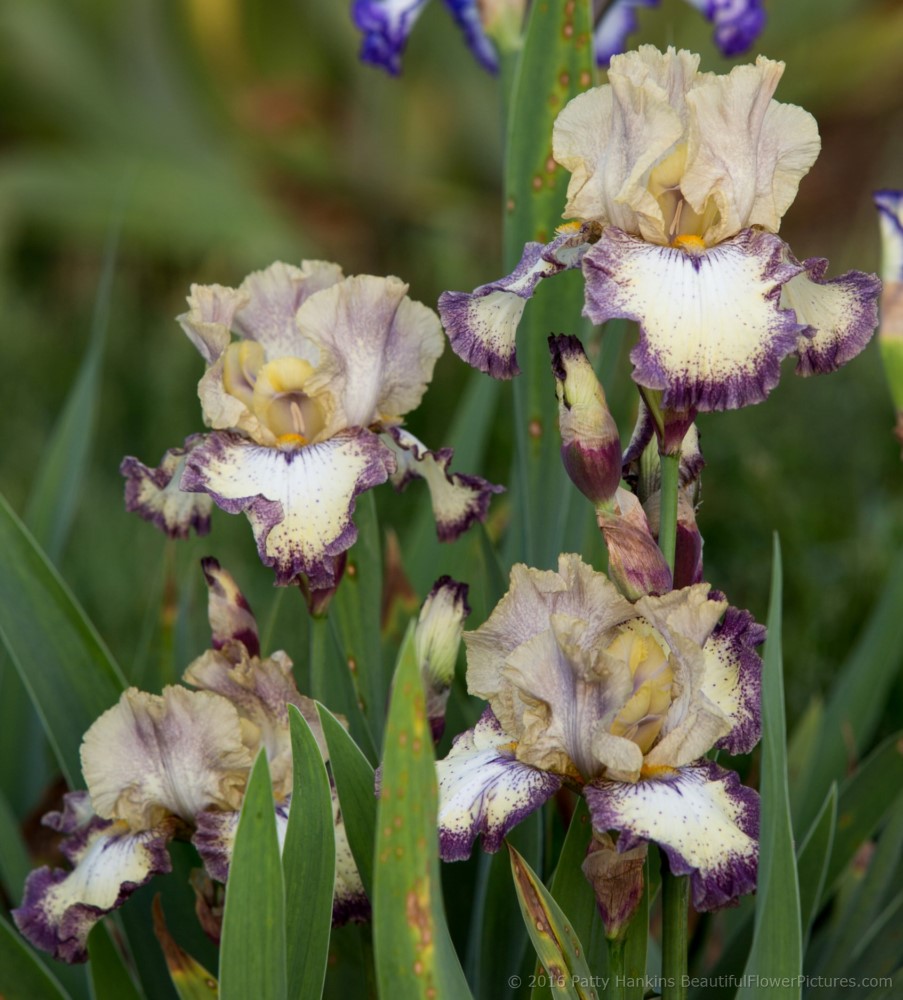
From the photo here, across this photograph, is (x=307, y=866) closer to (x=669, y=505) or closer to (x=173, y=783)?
(x=173, y=783)

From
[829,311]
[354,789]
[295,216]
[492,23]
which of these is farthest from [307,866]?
[295,216]

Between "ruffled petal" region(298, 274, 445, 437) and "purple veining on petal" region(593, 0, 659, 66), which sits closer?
"ruffled petal" region(298, 274, 445, 437)

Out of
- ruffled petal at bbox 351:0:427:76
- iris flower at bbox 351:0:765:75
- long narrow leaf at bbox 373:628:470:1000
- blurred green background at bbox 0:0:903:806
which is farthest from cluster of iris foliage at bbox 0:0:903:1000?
blurred green background at bbox 0:0:903:806

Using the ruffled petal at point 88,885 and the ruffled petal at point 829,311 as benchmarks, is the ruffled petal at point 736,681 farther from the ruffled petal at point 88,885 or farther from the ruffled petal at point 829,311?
the ruffled petal at point 88,885

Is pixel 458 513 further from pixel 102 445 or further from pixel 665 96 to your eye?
pixel 102 445

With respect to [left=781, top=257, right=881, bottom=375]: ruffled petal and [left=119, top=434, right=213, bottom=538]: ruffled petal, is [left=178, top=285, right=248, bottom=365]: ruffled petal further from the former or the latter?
[left=781, top=257, right=881, bottom=375]: ruffled petal

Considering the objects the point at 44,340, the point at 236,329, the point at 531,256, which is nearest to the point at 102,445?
the point at 44,340
